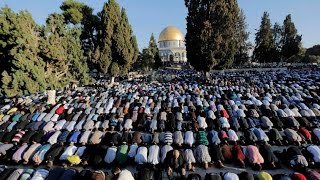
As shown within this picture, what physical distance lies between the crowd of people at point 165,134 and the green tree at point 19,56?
65.0 inches

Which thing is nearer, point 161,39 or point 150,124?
point 150,124

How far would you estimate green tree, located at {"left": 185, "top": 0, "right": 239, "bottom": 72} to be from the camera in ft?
119

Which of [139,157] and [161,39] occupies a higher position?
[161,39]

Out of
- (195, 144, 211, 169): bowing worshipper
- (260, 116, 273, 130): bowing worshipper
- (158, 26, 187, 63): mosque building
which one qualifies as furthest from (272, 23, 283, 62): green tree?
(195, 144, 211, 169): bowing worshipper

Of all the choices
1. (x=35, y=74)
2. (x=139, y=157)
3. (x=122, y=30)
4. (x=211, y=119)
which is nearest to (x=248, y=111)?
(x=211, y=119)

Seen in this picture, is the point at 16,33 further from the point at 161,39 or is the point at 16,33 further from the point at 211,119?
the point at 161,39

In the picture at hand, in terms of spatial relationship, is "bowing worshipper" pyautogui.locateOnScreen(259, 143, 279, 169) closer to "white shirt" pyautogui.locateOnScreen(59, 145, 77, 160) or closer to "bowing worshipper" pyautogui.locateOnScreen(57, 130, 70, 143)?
"white shirt" pyautogui.locateOnScreen(59, 145, 77, 160)

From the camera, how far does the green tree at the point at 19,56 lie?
2298 cm

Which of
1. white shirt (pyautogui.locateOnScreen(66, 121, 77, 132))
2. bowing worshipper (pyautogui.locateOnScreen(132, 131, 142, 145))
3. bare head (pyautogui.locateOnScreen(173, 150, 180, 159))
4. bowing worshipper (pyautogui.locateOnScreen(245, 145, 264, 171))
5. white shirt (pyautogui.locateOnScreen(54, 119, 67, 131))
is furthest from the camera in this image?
white shirt (pyautogui.locateOnScreen(54, 119, 67, 131))

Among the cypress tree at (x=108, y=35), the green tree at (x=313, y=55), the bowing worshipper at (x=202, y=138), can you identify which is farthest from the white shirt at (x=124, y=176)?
the green tree at (x=313, y=55)

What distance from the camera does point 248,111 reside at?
19594 millimetres

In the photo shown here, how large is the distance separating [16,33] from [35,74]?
3401mm

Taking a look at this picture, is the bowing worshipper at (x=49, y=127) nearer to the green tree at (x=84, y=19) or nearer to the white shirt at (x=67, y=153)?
the white shirt at (x=67, y=153)

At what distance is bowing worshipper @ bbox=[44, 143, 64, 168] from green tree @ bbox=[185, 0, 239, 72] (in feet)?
83.7
